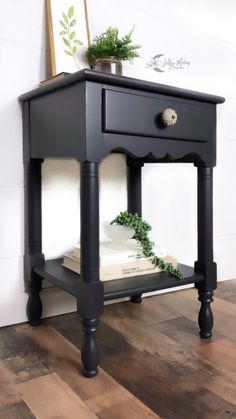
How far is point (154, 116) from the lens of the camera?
3.49ft

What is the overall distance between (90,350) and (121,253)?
28 cm

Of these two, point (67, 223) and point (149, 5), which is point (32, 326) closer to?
point (67, 223)

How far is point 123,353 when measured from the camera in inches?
42.8

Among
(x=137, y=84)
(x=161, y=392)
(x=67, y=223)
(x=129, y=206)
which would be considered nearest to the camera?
(x=161, y=392)

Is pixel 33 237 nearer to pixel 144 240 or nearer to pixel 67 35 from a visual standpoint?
pixel 144 240

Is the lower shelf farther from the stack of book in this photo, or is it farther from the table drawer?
the table drawer

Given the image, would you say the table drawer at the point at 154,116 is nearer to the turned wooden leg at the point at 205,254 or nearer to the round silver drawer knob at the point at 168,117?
the round silver drawer knob at the point at 168,117

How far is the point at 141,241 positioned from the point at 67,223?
30 cm

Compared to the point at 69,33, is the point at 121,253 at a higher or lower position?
lower

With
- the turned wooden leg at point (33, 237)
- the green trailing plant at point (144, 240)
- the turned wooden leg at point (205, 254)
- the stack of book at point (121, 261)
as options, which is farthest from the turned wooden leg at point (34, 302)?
the turned wooden leg at point (205, 254)

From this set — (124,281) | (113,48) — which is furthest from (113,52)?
(124,281)

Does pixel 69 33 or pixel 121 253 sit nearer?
pixel 121 253

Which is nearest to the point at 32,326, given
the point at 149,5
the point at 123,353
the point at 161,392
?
the point at 123,353

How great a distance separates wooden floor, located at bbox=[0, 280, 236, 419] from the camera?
32.9 inches
